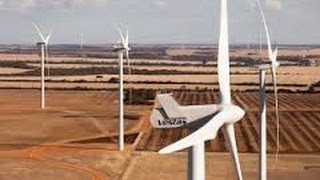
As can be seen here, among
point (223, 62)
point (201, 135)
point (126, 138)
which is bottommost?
point (126, 138)

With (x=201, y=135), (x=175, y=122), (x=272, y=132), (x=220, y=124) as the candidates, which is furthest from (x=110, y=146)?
(x=201, y=135)

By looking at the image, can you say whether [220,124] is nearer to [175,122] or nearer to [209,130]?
[209,130]

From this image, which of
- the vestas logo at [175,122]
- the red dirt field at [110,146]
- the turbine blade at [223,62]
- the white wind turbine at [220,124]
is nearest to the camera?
the white wind turbine at [220,124]

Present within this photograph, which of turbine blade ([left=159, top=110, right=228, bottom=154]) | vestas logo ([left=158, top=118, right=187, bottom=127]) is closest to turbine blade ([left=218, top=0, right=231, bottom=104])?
turbine blade ([left=159, top=110, right=228, bottom=154])

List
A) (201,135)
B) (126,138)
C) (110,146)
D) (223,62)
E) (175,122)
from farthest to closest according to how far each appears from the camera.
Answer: (126,138) < (110,146) < (223,62) < (175,122) < (201,135)

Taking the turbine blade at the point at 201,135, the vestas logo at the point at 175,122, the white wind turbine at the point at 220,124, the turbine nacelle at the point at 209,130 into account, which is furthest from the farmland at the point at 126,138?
the turbine blade at the point at 201,135

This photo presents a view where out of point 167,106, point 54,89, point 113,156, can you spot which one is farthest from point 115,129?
point 54,89

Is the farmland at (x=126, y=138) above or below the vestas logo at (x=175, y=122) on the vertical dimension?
below

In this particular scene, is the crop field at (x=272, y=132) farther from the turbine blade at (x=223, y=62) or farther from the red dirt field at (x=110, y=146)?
the turbine blade at (x=223, y=62)
